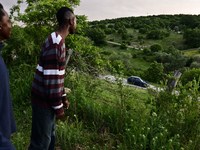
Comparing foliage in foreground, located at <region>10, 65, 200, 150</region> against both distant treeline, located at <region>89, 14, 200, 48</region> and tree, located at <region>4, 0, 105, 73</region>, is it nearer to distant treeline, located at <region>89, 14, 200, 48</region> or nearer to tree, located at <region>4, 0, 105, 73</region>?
tree, located at <region>4, 0, 105, 73</region>

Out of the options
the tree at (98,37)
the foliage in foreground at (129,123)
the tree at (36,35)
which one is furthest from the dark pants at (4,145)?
the tree at (98,37)

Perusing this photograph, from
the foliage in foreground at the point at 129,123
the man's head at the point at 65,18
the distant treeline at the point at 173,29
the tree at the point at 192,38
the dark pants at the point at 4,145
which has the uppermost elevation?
the distant treeline at the point at 173,29

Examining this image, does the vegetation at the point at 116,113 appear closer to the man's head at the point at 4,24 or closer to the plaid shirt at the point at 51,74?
the plaid shirt at the point at 51,74

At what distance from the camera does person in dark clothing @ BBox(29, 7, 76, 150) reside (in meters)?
1.66

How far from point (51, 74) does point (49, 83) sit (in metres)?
0.10

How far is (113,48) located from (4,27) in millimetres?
80032

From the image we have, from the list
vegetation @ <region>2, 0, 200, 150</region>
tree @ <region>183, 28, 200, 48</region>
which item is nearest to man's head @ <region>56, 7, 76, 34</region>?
vegetation @ <region>2, 0, 200, 150</region>

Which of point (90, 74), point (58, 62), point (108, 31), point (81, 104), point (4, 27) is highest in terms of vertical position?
point (108, 31)

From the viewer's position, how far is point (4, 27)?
1.33 meters

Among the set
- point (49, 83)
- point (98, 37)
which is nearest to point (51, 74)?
point (49, 83)

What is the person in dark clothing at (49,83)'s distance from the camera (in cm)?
166

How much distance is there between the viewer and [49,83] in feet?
5.46

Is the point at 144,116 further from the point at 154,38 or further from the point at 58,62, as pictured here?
the point at 154,38

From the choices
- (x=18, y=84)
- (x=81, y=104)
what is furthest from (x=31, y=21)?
(x=81, y=104)
